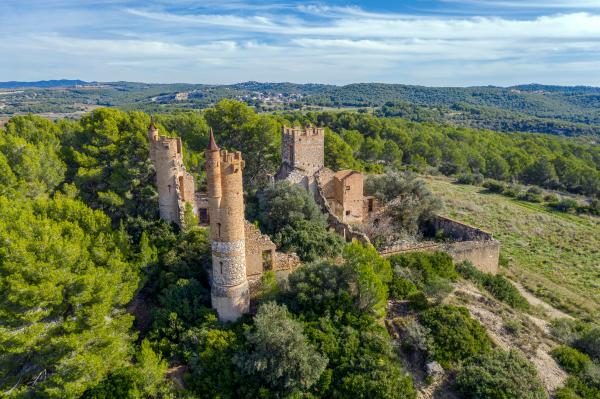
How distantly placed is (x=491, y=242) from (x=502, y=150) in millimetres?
43177

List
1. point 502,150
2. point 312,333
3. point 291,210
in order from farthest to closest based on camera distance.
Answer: point 502,150, point 291,210, point 312,333

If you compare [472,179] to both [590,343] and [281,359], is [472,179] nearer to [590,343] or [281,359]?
[590,343]

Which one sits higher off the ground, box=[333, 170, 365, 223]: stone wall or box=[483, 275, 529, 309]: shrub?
box=[333, 170, 365, 223]: stone wall

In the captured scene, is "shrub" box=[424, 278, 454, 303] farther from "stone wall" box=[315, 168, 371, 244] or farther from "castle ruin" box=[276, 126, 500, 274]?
"castle ruin" box=[276, 126, 500, 274]

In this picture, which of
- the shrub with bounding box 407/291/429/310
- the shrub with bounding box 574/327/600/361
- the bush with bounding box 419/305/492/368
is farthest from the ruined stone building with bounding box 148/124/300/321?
the shrub with bounding box 574/327/600/361

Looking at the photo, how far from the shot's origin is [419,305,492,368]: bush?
56.3ft

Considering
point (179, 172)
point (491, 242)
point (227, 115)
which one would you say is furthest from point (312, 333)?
point (227, 115)

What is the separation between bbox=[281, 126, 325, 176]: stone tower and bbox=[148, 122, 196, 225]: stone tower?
7.96m

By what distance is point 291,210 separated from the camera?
82.1 ft

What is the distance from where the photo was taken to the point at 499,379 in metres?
15.4

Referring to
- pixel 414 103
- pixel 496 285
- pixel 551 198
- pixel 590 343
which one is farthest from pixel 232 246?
pixel 414 103

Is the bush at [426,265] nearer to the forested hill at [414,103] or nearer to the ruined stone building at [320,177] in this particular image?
the ruined stone building at [320,177]

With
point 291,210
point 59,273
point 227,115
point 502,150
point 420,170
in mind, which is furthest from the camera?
point 502,150

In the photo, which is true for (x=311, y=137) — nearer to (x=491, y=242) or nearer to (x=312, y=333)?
(x=491, y=242)
